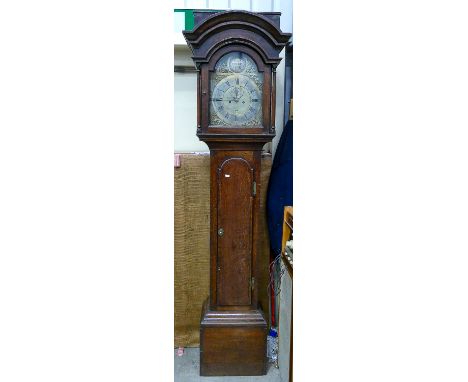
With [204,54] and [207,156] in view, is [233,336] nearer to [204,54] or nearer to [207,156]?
[207,156]

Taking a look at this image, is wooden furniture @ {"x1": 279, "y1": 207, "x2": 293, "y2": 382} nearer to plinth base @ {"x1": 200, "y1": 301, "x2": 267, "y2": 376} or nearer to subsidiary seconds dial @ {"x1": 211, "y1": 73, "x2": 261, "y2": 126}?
plinth base @ {"x1": 200, "y1": 301, "x2": 267, "y2": 376}

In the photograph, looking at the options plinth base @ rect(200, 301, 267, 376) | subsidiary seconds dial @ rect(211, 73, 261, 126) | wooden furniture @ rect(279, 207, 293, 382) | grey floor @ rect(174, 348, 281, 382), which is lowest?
grey floor @ rect(174, 348, 281, 382)

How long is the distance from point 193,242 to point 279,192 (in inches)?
18.8

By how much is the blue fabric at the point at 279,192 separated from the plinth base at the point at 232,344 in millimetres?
389

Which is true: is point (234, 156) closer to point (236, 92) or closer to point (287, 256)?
point (236, 92)

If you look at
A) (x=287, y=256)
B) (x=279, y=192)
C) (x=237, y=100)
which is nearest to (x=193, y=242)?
(x=279, y=192)

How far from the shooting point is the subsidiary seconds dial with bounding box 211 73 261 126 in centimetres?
176

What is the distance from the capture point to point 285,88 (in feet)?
7.36

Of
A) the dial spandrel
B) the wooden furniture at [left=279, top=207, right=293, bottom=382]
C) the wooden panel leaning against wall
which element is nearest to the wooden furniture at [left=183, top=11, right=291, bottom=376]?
the dial spandrel

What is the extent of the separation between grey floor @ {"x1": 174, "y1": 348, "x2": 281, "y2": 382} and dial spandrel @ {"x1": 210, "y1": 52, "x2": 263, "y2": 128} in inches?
41.1

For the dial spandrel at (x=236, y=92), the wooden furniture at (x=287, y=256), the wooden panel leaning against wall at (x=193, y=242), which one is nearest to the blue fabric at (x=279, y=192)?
the wooden panel leaning against wall at (x=193, y=242)

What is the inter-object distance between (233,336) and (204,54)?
114 cm

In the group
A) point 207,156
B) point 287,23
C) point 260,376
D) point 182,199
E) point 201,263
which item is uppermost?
point 287,23

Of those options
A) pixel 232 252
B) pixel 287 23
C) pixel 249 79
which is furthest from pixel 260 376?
pixel 287 23
